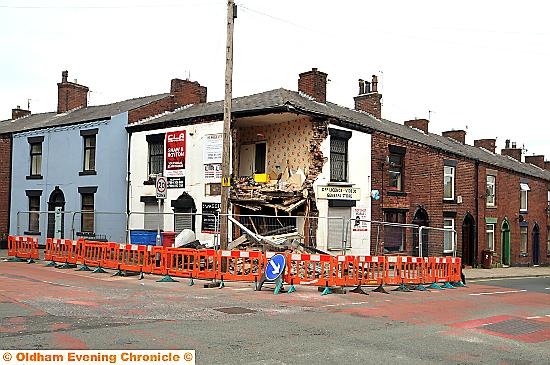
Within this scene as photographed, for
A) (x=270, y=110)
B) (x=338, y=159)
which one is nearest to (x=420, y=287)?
(x=338, y=159)

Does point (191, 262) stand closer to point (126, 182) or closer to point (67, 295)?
point (67, 295)

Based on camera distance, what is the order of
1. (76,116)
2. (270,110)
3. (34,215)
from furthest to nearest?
(76,116) → (34,215) → (270,110)

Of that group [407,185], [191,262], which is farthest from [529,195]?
[191,262]

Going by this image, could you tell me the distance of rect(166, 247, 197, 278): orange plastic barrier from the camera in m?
17.2

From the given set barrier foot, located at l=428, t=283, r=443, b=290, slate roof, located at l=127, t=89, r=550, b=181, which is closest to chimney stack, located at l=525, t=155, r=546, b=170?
slate roof, located at l=127, t=89, r=550, b=181

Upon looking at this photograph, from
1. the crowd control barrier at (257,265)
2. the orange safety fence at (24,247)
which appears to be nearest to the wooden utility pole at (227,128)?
the crowd control barrier at (257,265)

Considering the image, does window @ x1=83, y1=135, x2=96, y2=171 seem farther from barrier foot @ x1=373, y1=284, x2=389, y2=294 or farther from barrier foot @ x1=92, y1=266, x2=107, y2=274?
barrier foot @ x1=373, y1=284, x2=389, y2=294

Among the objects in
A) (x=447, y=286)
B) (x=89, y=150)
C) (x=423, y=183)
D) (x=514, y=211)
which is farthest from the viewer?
(x=514, y=211)

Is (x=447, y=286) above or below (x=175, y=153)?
below

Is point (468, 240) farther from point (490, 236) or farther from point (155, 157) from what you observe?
point (155, 157)

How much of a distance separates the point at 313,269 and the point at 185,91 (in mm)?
16283

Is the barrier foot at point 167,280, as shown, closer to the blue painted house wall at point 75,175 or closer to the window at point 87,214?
the blue painted house wall at point 75,175

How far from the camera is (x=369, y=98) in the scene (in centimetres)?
3009

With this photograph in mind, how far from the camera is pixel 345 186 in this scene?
23.4 meters
